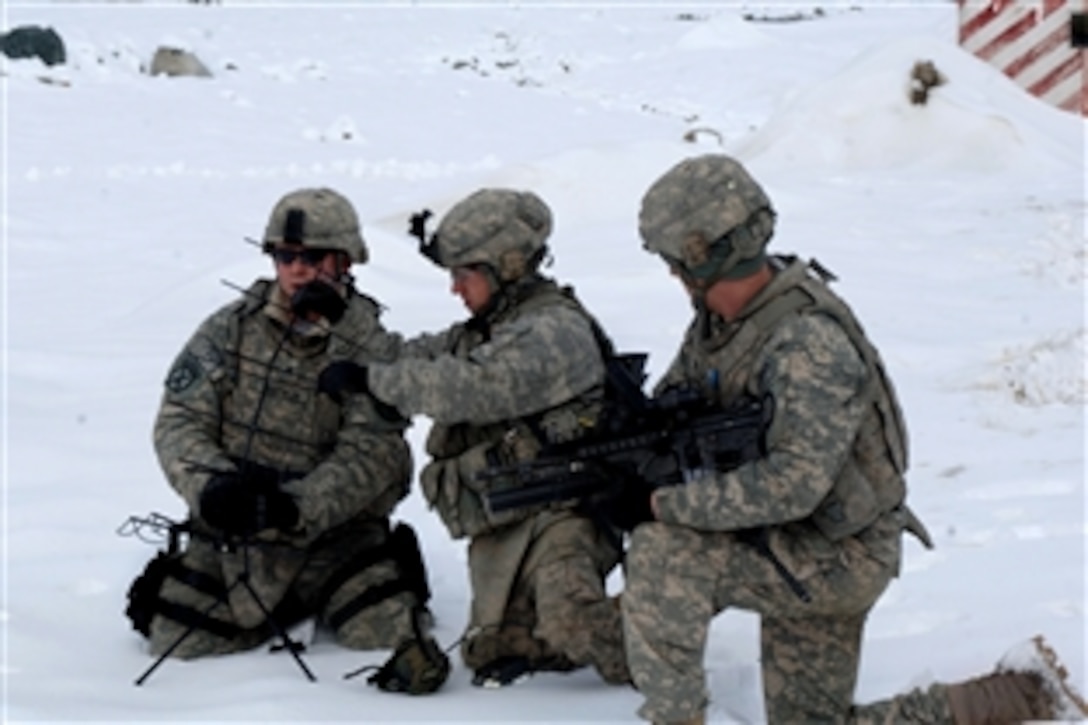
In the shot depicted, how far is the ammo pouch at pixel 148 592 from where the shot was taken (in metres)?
4.41

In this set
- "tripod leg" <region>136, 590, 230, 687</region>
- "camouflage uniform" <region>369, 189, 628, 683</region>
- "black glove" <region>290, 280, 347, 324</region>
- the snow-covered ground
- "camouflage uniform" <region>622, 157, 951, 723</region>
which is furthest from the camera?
"black glove" <region>290, 280, 347, 324</region>

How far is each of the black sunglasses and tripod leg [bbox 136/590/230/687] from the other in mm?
823

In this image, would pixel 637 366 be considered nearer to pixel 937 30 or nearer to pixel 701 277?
pixel 701 277

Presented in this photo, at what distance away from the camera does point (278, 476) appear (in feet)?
14.3

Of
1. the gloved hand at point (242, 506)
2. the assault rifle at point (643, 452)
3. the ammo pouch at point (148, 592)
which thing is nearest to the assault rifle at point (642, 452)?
the assault rifle at point (643, 452)

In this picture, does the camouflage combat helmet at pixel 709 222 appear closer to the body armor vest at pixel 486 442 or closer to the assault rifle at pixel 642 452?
the assault rifle at pixel 642 452

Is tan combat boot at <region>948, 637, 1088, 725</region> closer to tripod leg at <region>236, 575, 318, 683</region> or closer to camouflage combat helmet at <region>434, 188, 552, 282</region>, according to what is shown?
camouflage combat helmet at <region>434, 188, 552, 282</region>

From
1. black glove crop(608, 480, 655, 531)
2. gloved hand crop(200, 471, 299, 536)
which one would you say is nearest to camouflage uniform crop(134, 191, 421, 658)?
gloved hand crop(200, 471, 299, 536)

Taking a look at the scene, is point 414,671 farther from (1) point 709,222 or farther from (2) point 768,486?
(1) point 709,222

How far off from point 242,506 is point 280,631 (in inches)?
12.5

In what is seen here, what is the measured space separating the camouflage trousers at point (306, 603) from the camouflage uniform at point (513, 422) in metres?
0.34

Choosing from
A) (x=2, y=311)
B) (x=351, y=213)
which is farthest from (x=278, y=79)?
(x=351, y=213)

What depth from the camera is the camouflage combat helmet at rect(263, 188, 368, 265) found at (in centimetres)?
431

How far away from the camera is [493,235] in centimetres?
394
